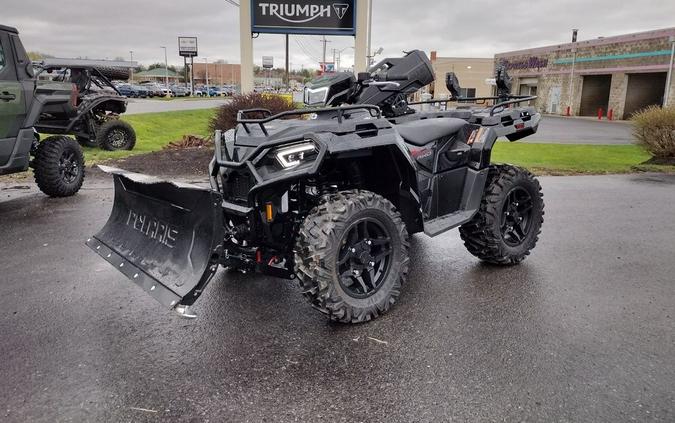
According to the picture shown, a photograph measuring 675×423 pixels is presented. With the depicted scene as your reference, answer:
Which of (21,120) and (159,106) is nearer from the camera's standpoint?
(21,120)

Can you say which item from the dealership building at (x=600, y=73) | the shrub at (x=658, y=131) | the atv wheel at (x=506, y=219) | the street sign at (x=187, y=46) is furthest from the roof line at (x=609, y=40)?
the street sign at (x=187, y=46)

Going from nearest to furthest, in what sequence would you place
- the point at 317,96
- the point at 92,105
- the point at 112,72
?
the point at 317,96, the point at 92,105, the point at 112,72

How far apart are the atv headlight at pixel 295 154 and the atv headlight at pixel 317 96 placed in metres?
1.14

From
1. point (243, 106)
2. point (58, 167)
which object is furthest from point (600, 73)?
point (58, 167)

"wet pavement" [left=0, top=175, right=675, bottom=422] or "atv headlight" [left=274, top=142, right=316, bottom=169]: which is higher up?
"atv headlight" [left=274, top=142, right=316, bottom=169]

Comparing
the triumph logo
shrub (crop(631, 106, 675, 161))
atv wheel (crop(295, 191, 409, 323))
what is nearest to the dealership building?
shrub (crop(631, 106, 675, 161))

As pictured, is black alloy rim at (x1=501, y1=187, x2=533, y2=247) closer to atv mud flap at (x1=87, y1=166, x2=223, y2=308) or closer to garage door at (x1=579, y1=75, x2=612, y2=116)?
atv mud flap at (x1=87, y1=166, x2=223, y2=308)

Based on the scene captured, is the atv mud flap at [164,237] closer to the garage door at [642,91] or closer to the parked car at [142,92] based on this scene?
the garage door at [642,91]

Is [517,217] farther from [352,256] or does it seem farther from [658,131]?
[658,131]

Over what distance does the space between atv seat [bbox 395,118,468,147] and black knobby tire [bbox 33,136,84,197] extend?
19.0 feet

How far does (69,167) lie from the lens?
8.45 meters

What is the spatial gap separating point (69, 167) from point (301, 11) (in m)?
9.70

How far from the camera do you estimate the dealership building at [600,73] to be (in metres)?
36.5

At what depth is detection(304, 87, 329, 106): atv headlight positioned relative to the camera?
4.59m
